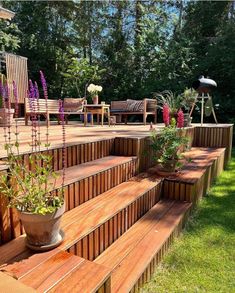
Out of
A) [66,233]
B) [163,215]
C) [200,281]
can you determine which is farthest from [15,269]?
[163,215]

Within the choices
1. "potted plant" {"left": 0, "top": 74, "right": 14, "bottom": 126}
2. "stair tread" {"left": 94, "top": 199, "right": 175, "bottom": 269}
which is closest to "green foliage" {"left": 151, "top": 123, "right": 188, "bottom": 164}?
"stair tread" {"left": 94, "top": 199, "right": 175, "bottom": 269}

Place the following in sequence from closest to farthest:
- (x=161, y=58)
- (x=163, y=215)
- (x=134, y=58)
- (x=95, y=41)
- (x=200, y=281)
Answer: (x=200, y=281), (x=163, y=215), (x=161, y=58), (x=134, y=58), (x=95, y=41)

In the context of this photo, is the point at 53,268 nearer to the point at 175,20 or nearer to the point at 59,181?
the point at 59,181

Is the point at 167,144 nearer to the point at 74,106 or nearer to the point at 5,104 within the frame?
the point at 5,104

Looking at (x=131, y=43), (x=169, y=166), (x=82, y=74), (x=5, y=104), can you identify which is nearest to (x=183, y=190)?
(x=169, y=166)

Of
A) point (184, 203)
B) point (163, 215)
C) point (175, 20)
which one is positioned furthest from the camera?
point (175, 20)

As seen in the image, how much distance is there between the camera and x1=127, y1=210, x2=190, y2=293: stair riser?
177 cm

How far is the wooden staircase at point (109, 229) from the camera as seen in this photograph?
4.46 feet

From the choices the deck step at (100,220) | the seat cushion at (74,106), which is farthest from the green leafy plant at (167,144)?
the seat cushion at (74,106)

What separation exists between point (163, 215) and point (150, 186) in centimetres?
32

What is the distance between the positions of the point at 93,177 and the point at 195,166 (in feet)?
6.15

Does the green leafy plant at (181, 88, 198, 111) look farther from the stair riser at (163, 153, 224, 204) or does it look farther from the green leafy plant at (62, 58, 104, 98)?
the green leafy plant at (62, 58, 104, 98)

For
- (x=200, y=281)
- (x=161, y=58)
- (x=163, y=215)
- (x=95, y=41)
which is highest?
(x=95, y=41)

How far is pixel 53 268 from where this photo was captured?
1391 mm
